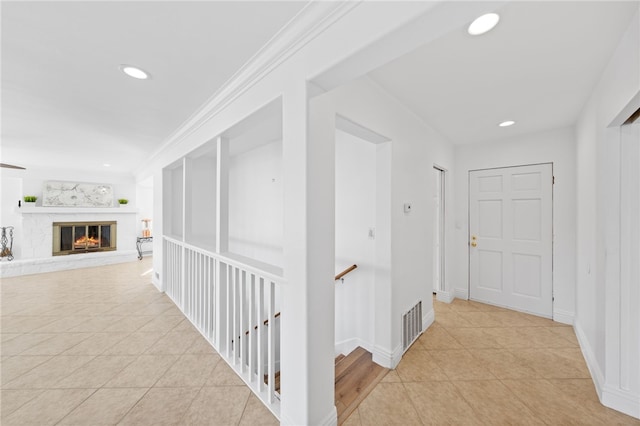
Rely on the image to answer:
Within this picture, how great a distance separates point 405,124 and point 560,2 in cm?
126

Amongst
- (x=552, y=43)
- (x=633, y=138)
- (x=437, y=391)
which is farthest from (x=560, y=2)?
(x=437, y=391)

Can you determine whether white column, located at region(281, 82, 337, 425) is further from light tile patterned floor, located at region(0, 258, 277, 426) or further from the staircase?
light tile patterned floor, located at region(0, 258, 277, 426)

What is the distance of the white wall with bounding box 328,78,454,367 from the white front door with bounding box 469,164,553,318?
1264 mm

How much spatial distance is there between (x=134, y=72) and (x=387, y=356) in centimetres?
308

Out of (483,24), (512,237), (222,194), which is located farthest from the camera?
(512,237)

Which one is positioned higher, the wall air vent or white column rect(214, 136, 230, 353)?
white column rect(214, 136, 230, 353)

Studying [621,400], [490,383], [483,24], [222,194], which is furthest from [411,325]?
[483,24]

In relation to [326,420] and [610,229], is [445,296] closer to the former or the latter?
[610,229]

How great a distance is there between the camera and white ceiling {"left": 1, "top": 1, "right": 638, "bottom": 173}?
128 centimetres

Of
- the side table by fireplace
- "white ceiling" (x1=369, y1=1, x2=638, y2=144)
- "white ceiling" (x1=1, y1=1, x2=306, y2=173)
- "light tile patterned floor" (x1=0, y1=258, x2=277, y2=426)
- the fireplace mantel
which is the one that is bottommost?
"light tile patterned floor" (x1=0, y1=258, x2=277, y2=426)

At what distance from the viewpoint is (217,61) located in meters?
1.68

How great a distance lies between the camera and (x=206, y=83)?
1971 mm

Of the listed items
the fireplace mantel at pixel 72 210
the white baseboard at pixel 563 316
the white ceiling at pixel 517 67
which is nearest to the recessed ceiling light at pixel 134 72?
the white ceiling at pixel 517 67

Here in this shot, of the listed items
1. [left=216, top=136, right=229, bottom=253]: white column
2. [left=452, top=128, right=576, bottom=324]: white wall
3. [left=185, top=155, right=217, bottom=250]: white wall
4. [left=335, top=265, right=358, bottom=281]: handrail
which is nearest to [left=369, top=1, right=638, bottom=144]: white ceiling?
[left=452, top=128, right=576, bottom=324]: white wall
